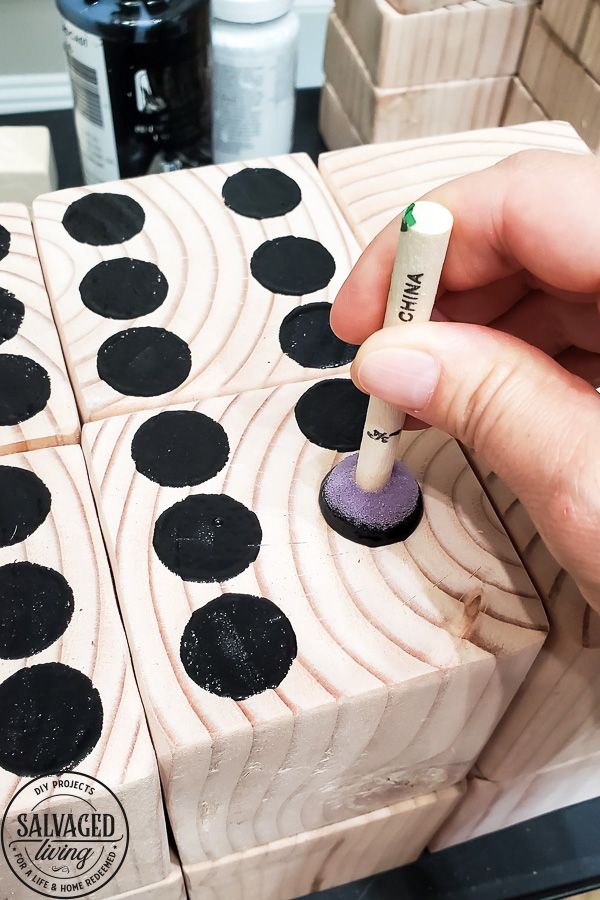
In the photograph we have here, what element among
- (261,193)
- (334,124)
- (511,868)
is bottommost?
(511,868)

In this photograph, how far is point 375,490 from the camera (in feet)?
1.30

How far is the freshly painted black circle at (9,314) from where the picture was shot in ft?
1.52

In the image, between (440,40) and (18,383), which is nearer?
(18,383)

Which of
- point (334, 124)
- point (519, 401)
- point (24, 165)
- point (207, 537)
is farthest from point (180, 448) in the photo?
point (334, 124)

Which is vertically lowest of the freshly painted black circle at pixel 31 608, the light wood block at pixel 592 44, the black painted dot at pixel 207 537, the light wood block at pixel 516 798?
the light wood block at pixel 516 798

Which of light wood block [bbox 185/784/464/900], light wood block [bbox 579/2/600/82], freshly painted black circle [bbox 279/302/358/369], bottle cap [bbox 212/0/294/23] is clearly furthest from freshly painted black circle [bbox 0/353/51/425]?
light wood block [bbox 579/2/600/82]

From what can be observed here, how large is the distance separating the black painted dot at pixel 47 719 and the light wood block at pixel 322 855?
0.52 ft

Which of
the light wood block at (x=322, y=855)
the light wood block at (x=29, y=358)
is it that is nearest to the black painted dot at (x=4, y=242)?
the light wood block at (x=29, y=358)

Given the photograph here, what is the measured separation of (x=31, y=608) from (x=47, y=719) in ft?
0.16

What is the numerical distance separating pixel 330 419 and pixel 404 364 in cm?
11

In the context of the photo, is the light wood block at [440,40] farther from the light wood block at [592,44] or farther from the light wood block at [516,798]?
the light wood block at [516,798]

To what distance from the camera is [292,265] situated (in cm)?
50

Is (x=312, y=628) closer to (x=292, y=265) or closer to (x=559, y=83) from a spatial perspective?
(x=292, y=265)

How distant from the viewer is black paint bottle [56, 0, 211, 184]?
1.89ft
